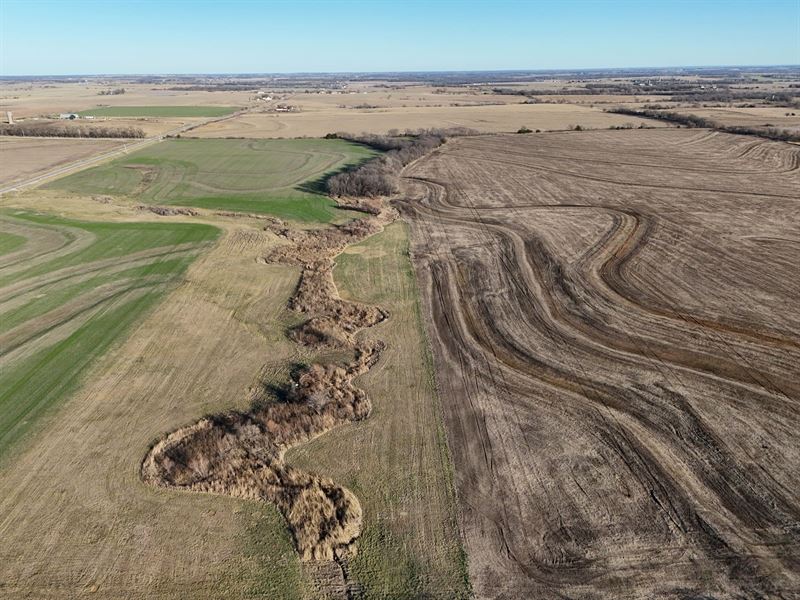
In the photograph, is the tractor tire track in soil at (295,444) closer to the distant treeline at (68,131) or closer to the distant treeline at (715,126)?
the distant treeline at (715,126)

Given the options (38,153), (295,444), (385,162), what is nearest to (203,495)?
(295,444)

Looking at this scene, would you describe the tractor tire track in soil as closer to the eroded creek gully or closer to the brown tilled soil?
the eroded creek gully

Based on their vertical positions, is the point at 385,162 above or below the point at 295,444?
above

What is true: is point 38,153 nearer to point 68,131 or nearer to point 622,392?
point 68,131

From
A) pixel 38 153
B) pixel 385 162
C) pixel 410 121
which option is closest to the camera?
pixel 385 162

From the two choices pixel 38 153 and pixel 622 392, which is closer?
pixel 622 392

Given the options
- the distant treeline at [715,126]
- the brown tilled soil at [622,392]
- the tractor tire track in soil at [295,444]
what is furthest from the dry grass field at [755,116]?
the tractor tire track in soil at [295,444]


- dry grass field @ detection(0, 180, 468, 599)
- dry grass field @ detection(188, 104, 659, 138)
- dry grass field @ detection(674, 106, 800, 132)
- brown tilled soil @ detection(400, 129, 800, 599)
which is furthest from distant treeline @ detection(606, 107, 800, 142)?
dry grass field @ detection(0, 180, 468, 599)
